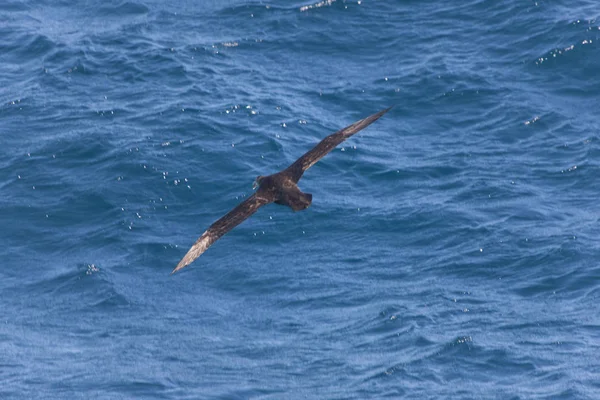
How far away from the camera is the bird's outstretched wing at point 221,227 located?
19.9m

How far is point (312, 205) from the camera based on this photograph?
29.2 metres

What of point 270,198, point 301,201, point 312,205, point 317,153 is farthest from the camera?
point 312,205

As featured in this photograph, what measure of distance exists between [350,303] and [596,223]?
6450 mm

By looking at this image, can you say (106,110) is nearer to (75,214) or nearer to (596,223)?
(75,214)

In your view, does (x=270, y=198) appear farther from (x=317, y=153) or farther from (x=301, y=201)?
(x=317, y=153)

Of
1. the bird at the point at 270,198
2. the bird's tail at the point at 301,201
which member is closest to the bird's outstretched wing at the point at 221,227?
the bird at the point at 270,198

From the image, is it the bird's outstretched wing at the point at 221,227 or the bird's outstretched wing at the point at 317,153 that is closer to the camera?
the bird's outstretched wing at the point at 221,227

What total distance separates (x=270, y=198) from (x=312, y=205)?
8.05 metres

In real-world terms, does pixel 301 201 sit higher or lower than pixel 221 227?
higher

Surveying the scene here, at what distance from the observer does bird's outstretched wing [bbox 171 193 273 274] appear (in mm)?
19906

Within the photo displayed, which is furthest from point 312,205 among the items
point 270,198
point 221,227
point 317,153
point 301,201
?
point 221,227

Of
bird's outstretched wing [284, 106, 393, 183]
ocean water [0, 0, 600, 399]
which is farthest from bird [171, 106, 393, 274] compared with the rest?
ocean water [0, 0, 600, 399]

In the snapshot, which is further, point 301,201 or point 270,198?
Answer: point 270,198

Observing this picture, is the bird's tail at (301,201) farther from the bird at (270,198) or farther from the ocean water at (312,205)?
the ocean water at (312,205)
